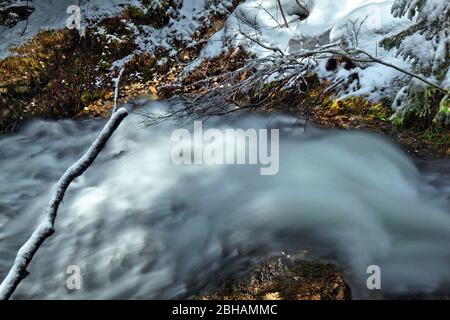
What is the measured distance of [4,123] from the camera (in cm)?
632

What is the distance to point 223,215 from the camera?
14.1 ft

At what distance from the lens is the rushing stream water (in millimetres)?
3553

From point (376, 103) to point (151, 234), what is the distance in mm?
3401

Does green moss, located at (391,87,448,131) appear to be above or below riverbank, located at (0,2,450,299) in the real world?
below

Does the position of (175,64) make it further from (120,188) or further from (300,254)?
(300,254)

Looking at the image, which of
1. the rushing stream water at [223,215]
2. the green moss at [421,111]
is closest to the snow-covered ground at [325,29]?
the green moss at [421,111]

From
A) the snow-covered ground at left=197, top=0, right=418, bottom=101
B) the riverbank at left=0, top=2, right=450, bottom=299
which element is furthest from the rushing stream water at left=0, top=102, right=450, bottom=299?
the snow-covered ground at left=197, top=0, right=418, bottom=101

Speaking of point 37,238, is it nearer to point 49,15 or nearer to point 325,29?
point 325,29

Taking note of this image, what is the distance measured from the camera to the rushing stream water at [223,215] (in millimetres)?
3553

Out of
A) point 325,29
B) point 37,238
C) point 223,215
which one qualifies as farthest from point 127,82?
point 37,238

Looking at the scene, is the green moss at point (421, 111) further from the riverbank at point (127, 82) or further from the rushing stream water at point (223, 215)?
the rushing stream water at point (223, 215)

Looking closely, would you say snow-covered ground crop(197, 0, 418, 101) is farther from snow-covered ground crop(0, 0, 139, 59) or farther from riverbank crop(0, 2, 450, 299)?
snow-covered ground crop(0, 0, 139, 59)
